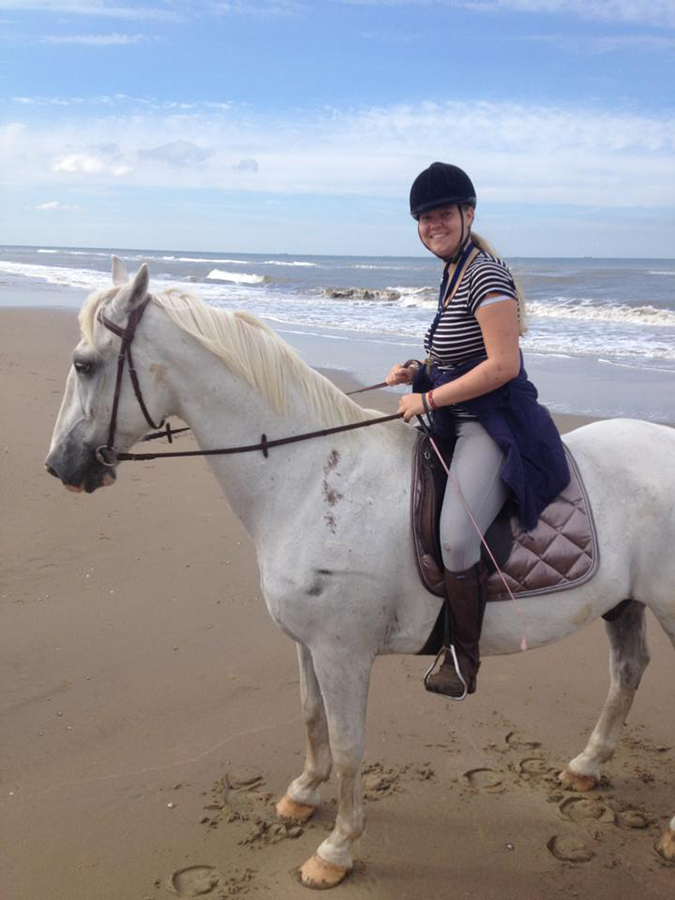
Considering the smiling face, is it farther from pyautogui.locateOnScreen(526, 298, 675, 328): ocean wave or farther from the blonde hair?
pyautogui.locateOnScreen(526, 298, 675, 328): ocean wave

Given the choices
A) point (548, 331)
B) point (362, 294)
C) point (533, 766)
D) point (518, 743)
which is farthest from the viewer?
point (362, 294)

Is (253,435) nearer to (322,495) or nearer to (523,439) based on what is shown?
(322,495)

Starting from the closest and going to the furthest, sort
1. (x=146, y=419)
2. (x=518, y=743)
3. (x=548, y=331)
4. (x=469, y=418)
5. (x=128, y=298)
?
1. (x=128, y=298)
2. (x=146, y=419)
3. (x=469, y=418)
4. (x=518, y=743)
5. (x=548, y=331)

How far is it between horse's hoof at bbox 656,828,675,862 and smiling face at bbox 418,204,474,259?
2.45 meters

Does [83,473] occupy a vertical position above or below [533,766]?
above

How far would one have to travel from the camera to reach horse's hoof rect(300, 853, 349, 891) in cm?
285

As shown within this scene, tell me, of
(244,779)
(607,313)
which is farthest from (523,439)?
(607,313)

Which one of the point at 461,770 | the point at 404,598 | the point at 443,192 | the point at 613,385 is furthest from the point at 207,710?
the point at 613,385

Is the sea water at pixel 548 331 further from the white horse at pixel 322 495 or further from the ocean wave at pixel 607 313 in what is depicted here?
the white horse at pixel 322 495

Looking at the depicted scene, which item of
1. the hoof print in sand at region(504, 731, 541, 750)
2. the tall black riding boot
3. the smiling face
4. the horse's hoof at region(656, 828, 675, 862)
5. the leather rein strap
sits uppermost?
the smiling face

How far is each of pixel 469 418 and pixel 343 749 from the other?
133 centimetres

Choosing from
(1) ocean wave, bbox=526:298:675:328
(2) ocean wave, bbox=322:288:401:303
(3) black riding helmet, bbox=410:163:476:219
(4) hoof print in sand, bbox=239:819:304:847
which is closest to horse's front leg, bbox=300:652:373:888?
(4) hoof print in sand, bbox=239:819:304:847

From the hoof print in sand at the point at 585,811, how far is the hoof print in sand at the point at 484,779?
28 centimetres

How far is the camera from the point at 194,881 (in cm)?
285
